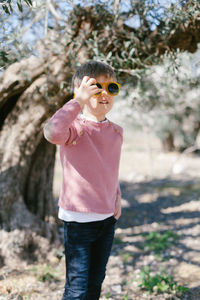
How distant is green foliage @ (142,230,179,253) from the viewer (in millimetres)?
4839

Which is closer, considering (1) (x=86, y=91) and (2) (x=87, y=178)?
(1) (x=86, y=91)

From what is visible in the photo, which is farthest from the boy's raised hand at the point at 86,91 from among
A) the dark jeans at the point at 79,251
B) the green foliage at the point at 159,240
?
the green foliage at the point at 159,240

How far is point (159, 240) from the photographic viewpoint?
517 cm

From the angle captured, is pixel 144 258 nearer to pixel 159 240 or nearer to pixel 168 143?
pixel 159 240

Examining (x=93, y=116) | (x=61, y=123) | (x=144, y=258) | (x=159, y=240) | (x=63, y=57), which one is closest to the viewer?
(x=61, y=123)

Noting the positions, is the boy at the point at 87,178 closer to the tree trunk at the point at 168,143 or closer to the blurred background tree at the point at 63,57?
the blurred background tree at the point at 63,57

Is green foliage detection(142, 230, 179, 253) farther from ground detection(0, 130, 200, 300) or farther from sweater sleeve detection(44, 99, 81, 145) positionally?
sweater sleeve detection(44, 99, 81, 145)

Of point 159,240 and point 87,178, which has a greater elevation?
point 87,178

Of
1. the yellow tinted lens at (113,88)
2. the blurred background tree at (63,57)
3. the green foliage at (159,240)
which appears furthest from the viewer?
the green foliage at (159,240)

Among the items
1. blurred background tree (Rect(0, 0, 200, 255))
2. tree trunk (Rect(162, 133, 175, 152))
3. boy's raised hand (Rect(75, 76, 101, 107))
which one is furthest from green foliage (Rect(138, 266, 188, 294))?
tree trunk (Rect(162, 133, 175, 152))

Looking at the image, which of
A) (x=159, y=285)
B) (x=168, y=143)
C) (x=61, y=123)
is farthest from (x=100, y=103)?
(x=168, y=143)

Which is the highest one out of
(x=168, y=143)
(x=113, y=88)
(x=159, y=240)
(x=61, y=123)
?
(x=113, y=88)

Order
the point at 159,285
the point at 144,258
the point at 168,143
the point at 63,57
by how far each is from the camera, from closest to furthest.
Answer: the point at 159,285 → the point at 63,57 → the point at 144,258 → the point at 168,143

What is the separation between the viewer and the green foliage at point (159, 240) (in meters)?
4.84
